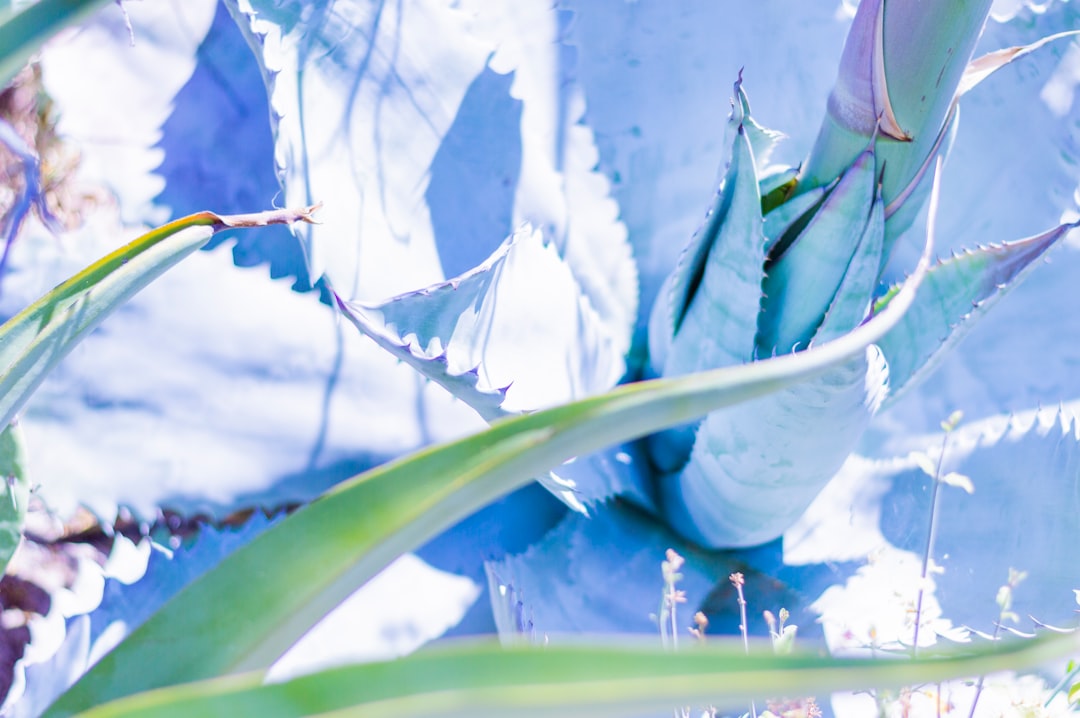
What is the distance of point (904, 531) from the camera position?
0.74m

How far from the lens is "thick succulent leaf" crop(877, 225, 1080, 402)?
0.60 metres

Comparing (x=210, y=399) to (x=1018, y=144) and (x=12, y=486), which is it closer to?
(x=12, y=486)

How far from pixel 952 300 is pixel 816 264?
107mm

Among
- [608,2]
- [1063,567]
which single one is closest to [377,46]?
[608,2]

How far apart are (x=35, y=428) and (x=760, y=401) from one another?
0.49m

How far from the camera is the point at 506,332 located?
2.09ft

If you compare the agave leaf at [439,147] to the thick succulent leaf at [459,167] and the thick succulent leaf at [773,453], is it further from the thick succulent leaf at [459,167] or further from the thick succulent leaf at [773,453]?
the thick succulent leaf at [773,453]

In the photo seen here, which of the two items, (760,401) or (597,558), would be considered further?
(597,558)

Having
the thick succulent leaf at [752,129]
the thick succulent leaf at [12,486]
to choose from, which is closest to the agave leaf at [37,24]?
the thick succulent leaf at [12,486]

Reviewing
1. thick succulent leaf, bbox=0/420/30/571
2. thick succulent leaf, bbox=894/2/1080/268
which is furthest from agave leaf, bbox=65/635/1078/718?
thick succulent leaf, bbox=894/2/1080/268

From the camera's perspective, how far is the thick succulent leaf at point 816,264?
562 millimetres

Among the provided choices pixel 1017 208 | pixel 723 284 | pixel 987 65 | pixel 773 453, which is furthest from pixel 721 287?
pixel 1017 208

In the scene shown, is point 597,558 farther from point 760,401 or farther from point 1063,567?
point 1063,567

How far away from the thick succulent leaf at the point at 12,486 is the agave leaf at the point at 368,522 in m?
0.18
